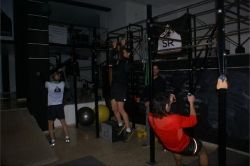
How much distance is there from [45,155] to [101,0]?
6113 mm

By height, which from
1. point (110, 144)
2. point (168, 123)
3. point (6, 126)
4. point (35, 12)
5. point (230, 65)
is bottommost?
point (110, 144)

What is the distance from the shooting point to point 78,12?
381 inches

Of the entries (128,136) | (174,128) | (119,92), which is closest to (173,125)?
(174,128)

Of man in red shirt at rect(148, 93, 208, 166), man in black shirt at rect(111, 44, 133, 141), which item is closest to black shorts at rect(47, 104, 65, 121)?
man in black shirt at rect(111, 44, 133, 141)

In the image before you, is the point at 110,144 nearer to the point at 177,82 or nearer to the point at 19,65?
the point at 177,82

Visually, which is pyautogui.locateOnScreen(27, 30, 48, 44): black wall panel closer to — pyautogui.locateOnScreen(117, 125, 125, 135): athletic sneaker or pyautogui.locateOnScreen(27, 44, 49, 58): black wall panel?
pyautogui.locateOnScreen(27, 44, 49, 58): black wall panel

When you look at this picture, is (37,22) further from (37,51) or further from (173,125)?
(173,125)

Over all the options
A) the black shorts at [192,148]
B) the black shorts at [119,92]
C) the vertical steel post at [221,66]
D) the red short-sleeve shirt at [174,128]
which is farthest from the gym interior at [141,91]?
the black shorts at [119,92]

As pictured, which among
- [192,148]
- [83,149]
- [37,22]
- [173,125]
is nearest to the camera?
[173,125]

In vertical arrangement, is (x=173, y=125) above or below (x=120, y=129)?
above

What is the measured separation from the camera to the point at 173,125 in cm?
257

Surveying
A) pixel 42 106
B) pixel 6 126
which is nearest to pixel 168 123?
pixel 6 126

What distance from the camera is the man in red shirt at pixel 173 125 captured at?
8.48ft

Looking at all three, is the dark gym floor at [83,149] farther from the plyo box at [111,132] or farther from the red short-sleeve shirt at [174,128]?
the red short-sleeve shirt at [174,128]
